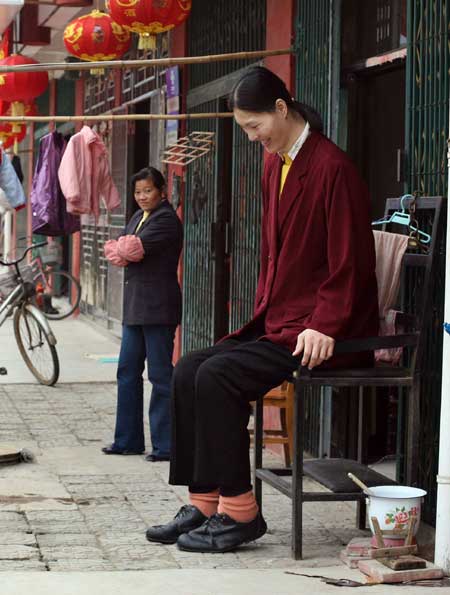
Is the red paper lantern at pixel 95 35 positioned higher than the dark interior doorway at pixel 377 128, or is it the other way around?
the red paper lantern at pixel 95 35

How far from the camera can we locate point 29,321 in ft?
36.4

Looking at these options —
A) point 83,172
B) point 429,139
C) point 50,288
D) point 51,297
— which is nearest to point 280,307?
point 429,139

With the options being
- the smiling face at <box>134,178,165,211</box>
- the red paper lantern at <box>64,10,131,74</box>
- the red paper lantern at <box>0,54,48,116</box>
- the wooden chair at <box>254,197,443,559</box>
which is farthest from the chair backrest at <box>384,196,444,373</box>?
the red paper lantern at <box>0,54,48,116</box>

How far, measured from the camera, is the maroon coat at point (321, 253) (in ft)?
17.0

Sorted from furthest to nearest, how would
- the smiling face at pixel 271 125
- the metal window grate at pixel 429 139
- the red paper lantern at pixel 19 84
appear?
the red paper lantern at pixel 19 84
the metal window grate at pixel 429 139
the smiling face at pixel 271 125

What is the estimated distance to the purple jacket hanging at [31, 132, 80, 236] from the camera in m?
8.93

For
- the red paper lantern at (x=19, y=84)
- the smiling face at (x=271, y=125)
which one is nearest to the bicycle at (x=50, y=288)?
the red paper lantern at (x=19, y=84)

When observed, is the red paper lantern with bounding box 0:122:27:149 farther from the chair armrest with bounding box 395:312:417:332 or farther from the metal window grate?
the chair armrest with bounding box 395:312:417:332

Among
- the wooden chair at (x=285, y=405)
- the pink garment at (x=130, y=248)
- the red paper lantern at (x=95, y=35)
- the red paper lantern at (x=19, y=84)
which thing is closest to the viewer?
the wooden chair at (x=285, y=405)

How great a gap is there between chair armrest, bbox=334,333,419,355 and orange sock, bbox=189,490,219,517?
0.91 meters

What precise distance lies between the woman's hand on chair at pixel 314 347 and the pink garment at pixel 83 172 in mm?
3709

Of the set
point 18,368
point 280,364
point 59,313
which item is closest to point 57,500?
point 280,364

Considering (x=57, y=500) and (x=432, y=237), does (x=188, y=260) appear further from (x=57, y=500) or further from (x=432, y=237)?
(x=432, y=237)

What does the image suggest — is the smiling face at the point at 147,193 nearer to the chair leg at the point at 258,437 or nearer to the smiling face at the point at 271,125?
the chair leg at the point at 258,437
